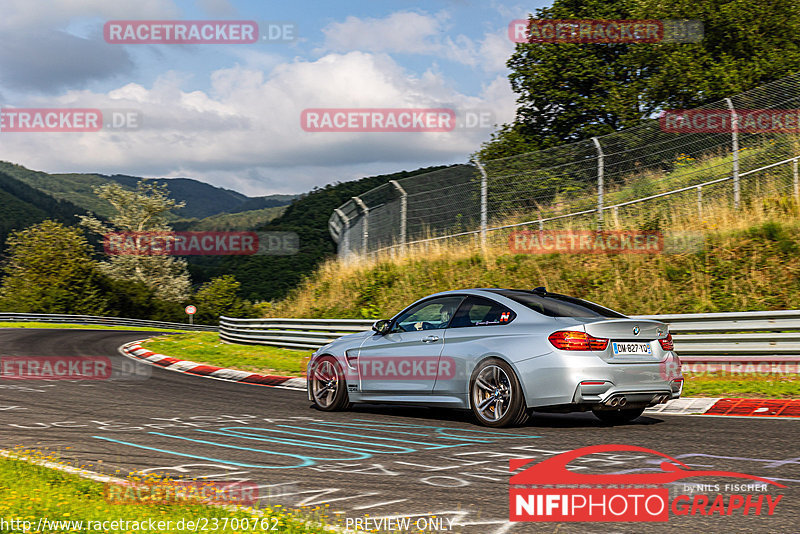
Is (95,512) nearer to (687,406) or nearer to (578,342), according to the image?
(578,342)

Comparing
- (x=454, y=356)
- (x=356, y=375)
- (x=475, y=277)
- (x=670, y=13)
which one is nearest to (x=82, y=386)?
(x=356, y=375)

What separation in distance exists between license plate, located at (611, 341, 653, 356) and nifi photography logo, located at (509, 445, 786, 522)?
6.61ft

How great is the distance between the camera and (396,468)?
5859mm

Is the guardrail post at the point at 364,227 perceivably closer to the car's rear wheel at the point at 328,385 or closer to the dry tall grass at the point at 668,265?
the dry tall grass at the point at 668,265

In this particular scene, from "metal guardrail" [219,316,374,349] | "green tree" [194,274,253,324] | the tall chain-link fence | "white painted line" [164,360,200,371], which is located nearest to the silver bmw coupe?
"metal guardrail" [219,316,374,349]

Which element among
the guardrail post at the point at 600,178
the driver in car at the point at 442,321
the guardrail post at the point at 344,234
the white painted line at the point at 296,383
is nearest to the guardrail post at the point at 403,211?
the guardrail post at the point at 344,234

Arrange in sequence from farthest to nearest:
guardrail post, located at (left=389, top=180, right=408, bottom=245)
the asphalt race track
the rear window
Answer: guardrail post, located at (left=389, top=180, right=408, bottom=245) < the rear window < the asphalt race track

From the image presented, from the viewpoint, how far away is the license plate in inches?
295

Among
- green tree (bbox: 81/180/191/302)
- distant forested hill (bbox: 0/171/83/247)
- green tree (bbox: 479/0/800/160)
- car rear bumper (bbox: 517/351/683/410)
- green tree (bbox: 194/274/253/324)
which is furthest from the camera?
distant forested hill (bbox: 0/171/83/247)

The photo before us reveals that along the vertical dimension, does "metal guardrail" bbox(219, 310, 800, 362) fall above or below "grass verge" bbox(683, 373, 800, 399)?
above

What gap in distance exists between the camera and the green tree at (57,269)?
60656 mm

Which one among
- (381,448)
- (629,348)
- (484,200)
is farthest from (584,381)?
(484,200)

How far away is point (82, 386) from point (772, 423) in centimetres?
1000

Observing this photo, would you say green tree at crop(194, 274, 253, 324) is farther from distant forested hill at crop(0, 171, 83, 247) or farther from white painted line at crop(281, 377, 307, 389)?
white painted line at crop(281, 377, 307, 389)
